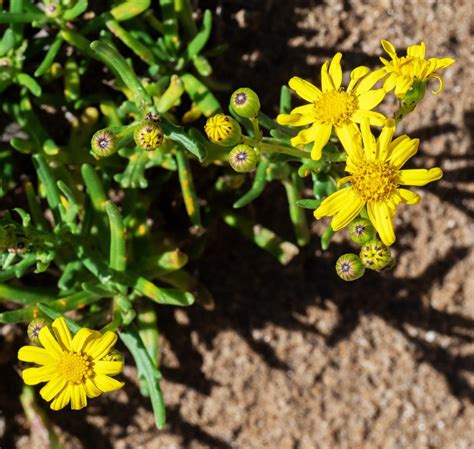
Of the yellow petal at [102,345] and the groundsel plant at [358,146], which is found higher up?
the groundsel plant at [358,146]

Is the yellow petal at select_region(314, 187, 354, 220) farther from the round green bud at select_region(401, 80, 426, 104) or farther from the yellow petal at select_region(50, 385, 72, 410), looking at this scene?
Result: the yellow petal at select_region(50, 385, 72, 410)

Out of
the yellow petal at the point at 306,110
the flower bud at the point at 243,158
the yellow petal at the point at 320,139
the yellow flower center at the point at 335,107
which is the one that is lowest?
the flower bud at the point at 243,158

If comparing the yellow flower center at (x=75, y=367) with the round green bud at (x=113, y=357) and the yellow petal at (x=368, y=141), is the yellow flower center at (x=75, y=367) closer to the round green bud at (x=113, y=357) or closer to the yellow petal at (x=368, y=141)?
the round green bud at (x=113, y=357)

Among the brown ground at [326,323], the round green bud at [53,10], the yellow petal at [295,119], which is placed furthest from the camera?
the brown ground at [326,323]

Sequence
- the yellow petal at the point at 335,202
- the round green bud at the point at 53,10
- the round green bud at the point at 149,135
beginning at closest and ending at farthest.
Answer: the round green bud at the point at 149,135, the yellow petal at the point at 335,202, the round green bud at the point at 53,10

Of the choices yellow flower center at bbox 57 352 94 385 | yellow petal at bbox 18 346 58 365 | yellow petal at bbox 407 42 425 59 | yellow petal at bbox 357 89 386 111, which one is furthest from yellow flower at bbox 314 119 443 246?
yellow petal at bbox 18 346 58 365

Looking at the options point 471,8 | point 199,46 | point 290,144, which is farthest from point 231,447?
point 471,8

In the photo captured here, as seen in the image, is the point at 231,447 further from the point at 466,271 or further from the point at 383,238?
the point at 383,238

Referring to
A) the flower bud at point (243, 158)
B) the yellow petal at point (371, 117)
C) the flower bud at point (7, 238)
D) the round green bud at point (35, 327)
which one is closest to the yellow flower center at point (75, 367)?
the round green bud at point (35, 327)
